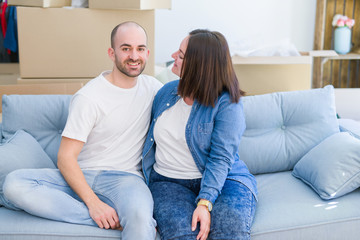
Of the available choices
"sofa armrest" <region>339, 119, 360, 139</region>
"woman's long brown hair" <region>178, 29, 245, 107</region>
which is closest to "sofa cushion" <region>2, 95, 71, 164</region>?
"woman's long brown hair" <region>178, 29, 245, 107</region>

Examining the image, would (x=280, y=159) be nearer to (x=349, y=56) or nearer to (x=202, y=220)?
(x=202, y=220)

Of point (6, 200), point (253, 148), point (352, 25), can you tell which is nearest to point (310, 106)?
point (253, 148)

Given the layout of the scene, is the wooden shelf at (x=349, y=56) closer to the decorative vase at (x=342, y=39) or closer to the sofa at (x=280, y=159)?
the decorative vase at (x=342, y=39)

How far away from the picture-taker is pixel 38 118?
73.8 inches

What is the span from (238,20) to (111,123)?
2548 mm

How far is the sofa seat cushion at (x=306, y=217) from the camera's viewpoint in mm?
1497

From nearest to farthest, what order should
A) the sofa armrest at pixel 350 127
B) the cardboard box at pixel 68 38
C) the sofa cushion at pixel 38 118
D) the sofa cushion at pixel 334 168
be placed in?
the sofa cushion at pixel 334 168
the sofa cushion at pixel 38 118
the sofa armrest at pixel 350 127
the cardboard box at pixel 68 38

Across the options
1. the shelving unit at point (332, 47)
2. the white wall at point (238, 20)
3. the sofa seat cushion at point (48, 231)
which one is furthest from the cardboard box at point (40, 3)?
the shelving unit at point (332, 47)

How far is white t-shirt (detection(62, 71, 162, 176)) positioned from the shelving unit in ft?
8.74

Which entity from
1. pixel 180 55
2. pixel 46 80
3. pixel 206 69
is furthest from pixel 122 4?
pixel 206 69

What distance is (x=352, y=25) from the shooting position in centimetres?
386

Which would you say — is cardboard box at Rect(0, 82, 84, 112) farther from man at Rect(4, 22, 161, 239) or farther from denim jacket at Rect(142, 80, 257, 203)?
denim jacket at Rect(142, 80, 257, 203)

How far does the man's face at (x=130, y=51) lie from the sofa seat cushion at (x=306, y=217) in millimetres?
731

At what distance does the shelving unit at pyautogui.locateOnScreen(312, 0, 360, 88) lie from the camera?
153 inches
